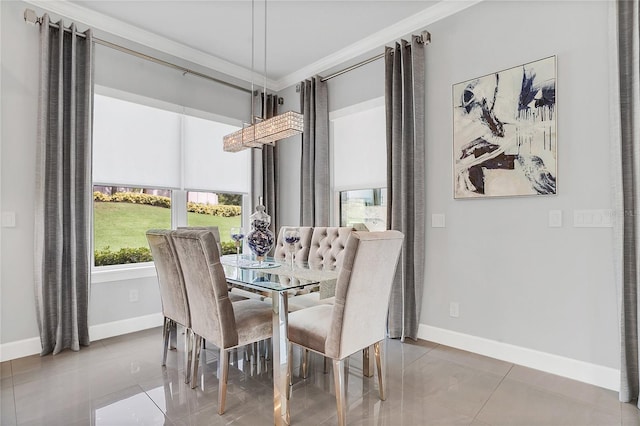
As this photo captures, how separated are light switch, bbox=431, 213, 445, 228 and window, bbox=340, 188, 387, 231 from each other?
0.57 metres

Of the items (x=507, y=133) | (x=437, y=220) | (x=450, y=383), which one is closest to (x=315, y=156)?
(x=437, y=220)

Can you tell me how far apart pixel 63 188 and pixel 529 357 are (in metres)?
4.00

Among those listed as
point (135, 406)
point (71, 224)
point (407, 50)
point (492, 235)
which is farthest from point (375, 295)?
point (71, 224)

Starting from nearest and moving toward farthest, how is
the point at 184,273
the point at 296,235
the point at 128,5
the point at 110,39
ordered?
1. the point at 184,273
2. the point at 296,235
3. the point at 128,5
4. the point at 110,39

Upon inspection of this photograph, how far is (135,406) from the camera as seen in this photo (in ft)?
6.61

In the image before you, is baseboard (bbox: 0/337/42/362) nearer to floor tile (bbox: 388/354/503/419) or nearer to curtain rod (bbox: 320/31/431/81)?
floor tile (bbox: 388/354/503/419)

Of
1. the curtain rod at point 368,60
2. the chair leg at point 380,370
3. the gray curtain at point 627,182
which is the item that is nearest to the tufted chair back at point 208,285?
the chair leg at point 380,370

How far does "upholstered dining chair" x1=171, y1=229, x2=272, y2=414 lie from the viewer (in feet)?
6.26

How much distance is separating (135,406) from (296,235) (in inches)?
55.7

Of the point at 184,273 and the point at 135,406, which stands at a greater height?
the point at 184,273

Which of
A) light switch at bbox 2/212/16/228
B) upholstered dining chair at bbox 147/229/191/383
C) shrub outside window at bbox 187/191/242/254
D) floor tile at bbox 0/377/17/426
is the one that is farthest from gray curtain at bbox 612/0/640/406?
light switch at bbox 2/212/16/228

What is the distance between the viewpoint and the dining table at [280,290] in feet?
5.99

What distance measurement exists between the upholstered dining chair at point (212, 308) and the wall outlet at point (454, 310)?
1673 mm

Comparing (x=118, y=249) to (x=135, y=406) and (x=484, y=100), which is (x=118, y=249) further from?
(x=484, y=100)
